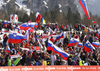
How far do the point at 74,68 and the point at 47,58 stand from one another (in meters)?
2.73

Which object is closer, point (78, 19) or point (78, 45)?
point (78, 45)

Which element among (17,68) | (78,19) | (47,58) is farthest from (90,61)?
(78,19)

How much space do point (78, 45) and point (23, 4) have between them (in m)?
141

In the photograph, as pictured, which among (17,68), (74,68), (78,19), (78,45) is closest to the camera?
(17,68)

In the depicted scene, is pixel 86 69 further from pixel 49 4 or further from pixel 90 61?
pixel 49 4

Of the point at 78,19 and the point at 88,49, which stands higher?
the point at 78,19

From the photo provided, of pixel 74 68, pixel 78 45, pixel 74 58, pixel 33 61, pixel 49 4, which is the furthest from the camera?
pixel 49 4

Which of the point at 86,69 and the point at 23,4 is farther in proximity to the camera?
the point at 23,4

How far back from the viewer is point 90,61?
34.9 ft

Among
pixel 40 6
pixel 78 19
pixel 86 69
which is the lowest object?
pixel 86 69

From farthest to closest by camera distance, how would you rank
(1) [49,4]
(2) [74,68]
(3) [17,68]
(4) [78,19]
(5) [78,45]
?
1. (1) [49,4]
2. (4) [78,19]
3. (5) [78,45]
4. (2) [74,68]
5. (3) [17,68]

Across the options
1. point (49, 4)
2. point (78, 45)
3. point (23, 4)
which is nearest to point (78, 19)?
point (49, 4)

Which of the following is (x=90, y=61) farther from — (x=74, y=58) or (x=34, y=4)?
(x=34, y=4)

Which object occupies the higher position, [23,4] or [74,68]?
[23,4]
